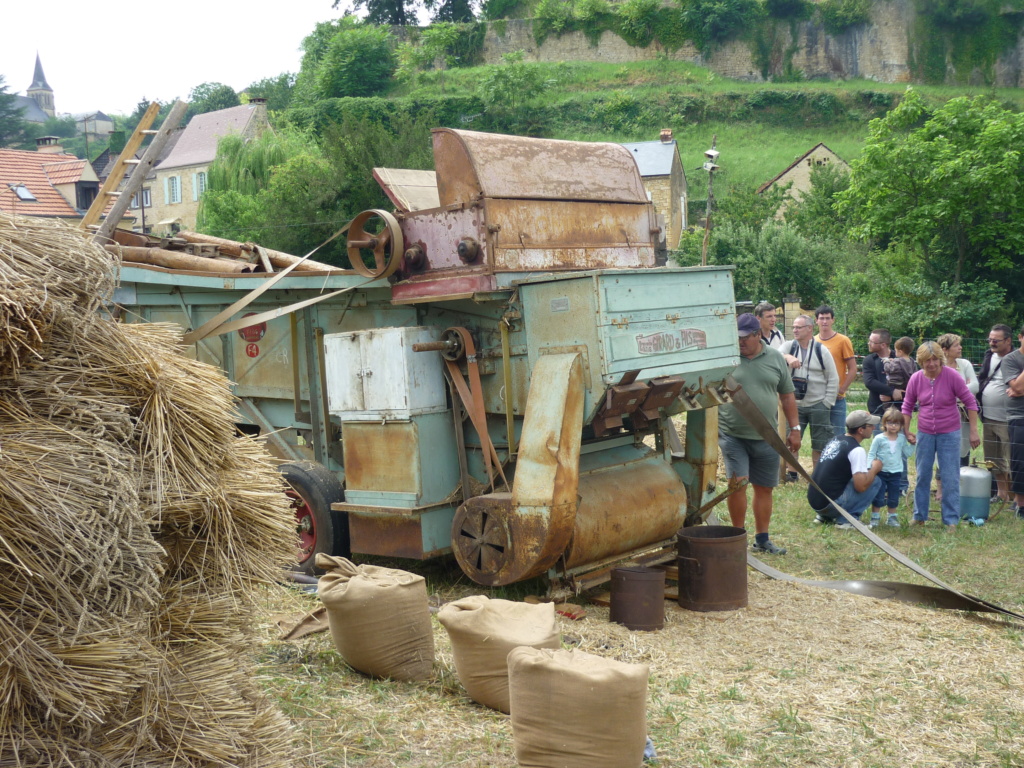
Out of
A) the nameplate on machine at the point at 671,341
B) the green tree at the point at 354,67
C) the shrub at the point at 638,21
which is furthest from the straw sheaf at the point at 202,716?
the shrub at the point at 638,21

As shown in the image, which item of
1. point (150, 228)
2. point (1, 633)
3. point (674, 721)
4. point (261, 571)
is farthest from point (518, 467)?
point (150, 228)

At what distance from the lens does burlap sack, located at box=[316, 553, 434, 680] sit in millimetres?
4656

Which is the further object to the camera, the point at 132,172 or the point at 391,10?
the point at 391,10

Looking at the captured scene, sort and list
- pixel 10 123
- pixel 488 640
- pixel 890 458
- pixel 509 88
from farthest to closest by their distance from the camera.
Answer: pixel 10 123 < pixel 509 88 < pixel 890 458 < pixel 488 640

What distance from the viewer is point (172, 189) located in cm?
5666

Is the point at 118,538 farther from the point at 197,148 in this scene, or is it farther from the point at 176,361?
the point at 197,148

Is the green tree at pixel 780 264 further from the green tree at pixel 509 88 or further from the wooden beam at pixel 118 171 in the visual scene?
the wooden beam at pixel 118 171

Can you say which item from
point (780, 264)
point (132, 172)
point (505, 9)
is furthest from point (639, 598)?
point (505, 9)

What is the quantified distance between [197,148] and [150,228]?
5.37 m

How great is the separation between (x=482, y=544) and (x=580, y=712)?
2.34 meters

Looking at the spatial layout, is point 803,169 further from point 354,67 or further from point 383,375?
point 383,375

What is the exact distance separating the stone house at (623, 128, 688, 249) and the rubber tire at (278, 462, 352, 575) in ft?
134

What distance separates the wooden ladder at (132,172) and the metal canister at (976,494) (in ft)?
24.2

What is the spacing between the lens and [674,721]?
4.31 meters
